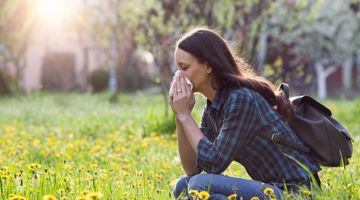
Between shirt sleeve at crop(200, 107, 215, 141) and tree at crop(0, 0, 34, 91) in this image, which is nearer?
shirt sleeve at crop(200, 107, 215, 141)

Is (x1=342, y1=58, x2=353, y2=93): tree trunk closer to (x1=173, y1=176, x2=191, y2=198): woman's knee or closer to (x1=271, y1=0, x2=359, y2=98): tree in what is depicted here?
(x1=271, y1=0, x2=359, y2=98): tree

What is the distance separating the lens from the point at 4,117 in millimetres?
11219

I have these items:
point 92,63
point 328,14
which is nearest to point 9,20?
point 328,14

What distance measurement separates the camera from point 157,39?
10.1 metres

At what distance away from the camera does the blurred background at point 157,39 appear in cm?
1084

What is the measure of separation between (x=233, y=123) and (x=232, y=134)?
6cm

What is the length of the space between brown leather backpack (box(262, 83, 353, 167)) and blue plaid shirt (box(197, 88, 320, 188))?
1.5 inches

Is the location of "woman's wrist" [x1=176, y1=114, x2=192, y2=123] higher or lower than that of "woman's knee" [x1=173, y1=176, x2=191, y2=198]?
higher

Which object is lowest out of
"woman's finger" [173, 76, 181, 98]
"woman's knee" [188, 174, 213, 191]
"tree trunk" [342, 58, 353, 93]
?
"tree trunk" [342, 58, 353, 93]

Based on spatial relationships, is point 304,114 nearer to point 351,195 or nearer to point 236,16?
point 351,195

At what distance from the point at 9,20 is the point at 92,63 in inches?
688

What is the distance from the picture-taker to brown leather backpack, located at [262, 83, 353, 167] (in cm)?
325

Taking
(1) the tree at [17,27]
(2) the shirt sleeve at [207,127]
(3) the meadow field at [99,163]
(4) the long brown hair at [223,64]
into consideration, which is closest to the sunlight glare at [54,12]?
(1) the tree at [17,27]

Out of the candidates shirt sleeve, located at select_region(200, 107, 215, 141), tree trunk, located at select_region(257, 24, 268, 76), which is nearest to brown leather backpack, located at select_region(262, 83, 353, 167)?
shirt sleeve, located at select_region(200, 107, 215, 141)
